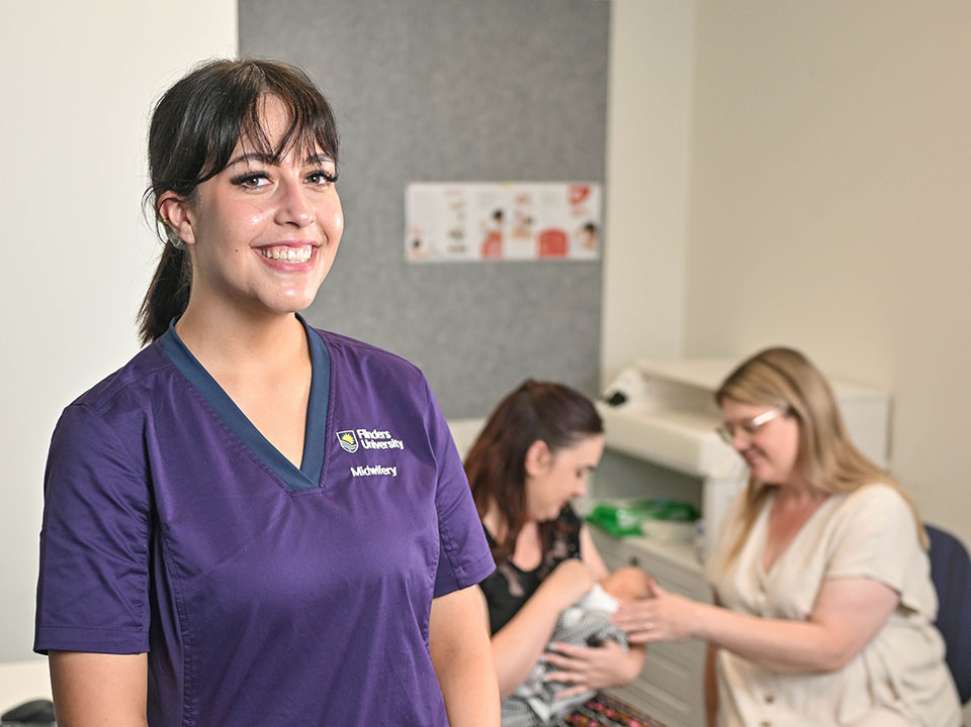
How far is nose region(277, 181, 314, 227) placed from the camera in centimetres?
118

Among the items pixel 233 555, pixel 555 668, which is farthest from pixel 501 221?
pixel 233 555

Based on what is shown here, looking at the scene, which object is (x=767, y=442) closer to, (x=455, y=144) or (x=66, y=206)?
(x=66, y=206)

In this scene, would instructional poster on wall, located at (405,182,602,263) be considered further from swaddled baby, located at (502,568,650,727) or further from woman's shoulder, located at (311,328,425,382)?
woman's shoulder, located at (311,328,425,382)

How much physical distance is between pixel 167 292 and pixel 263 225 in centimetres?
21

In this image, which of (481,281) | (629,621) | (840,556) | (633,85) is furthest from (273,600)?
(633,85)

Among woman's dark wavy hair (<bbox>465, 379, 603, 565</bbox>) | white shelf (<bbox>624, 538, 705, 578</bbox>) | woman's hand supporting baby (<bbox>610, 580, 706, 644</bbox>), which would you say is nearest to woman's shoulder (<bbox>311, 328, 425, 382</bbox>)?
woman's dark wavy hair (<bbox>465, 379, 603, 565</bbox>)

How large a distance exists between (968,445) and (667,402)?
3.36 ft

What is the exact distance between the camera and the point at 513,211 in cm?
390

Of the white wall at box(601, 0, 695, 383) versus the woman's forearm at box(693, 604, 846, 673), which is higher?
the white wall at box(601, 0, 695, 383)

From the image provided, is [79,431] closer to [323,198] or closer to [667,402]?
[323,198]

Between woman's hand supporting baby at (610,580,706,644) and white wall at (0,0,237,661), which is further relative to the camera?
woman's hand supporting baby at (610,580,706,644)

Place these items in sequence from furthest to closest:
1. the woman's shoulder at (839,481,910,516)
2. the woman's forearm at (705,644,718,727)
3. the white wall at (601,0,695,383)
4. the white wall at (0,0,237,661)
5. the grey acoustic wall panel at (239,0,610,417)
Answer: the white wall at (601,0,695,383) < the grey acoustic wall panel at (239,0,610,417) < the woman's forearm at (705,644,718,727) < the woman's shoulder at (839,481,910,516) < the white wall at (0,0,237,661)

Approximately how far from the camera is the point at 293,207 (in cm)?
118

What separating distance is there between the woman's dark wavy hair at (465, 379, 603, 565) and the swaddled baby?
147 millimetres
